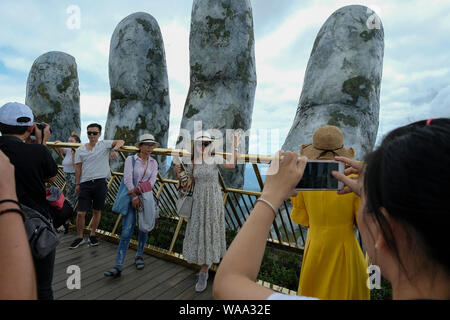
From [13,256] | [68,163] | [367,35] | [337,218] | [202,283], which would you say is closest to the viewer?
[13,256]

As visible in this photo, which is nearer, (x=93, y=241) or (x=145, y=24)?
A: (x=93, y=241)

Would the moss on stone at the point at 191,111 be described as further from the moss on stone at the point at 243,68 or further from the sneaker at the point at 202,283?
the sneaker at the point at 202,283

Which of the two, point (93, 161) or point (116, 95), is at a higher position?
point (116, 95)

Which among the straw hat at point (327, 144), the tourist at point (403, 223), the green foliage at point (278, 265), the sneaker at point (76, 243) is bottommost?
the green foliage at point (278, 265)

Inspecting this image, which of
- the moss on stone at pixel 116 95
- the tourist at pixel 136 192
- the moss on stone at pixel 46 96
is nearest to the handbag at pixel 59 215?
the tourist at pixel 136 192

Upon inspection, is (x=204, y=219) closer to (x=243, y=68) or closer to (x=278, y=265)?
(x=278, y=265)

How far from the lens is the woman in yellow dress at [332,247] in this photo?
1566 mm

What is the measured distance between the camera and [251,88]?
824 centimetres

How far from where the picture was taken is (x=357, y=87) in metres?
5.86

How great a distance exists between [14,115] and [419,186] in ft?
6.89

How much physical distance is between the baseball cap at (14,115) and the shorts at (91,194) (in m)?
2.43

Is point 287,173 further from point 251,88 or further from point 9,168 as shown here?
point 251,88

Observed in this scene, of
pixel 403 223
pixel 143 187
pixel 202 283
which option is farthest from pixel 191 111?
pixel 403 223

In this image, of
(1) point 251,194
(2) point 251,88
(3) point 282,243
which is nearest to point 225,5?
(2) point 251,88
